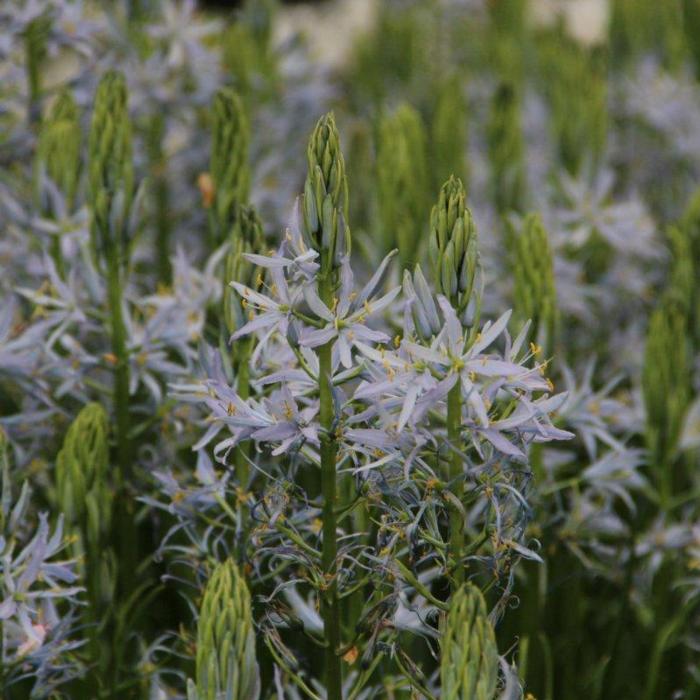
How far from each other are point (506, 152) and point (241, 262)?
2086 mm

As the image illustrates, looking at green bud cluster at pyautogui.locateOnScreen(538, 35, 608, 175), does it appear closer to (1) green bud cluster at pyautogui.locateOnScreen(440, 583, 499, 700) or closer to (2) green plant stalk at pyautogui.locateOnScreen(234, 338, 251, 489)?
(2) green plant stalk at pyautogui.locateOnScreen(234, 338, 251, 489)

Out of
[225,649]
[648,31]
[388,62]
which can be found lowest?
[225,649]

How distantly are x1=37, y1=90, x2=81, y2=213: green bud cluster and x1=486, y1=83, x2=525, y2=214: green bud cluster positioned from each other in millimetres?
1540

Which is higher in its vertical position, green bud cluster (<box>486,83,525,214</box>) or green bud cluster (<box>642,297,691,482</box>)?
green bud cluster (<box>486,83,525,214</box>)

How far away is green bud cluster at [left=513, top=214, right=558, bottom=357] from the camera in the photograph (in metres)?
2.99

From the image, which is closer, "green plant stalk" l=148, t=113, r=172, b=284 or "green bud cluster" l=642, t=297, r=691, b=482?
"green bud cluster" l=642, t=297, r=691, b=482

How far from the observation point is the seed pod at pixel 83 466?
8.69ft

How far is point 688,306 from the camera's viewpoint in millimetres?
3621

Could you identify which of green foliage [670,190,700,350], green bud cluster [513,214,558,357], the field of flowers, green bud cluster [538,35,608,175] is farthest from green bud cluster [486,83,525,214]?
green bud cluster [513,214,558,357]

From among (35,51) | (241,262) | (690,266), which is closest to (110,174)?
(241,262)

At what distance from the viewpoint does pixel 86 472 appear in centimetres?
267

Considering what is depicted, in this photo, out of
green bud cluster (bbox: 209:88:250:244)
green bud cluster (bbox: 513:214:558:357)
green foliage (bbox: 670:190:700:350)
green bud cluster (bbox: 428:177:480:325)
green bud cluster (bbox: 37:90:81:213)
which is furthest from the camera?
green foliage (bbox: 670:190:700:350)

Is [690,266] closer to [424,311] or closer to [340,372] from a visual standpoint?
[340,372]

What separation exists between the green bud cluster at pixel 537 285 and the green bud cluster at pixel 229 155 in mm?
739
